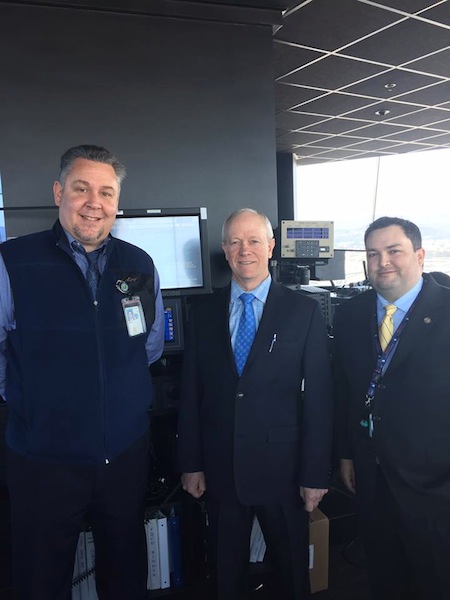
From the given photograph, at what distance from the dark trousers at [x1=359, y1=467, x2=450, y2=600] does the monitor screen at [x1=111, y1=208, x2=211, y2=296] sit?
1189 mm

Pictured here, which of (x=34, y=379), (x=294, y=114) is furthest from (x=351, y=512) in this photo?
(x=294, y=114)

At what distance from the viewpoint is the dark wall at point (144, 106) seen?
2.28 metres

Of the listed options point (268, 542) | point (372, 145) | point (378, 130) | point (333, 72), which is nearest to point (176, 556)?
point (268, 542)

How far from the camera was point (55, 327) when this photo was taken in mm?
1385

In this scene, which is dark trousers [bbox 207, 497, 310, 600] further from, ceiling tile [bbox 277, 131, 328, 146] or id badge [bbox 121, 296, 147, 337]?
ceiling tile [bbox 277, 131, 328, 146]

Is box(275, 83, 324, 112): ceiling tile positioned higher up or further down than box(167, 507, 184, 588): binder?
higher up

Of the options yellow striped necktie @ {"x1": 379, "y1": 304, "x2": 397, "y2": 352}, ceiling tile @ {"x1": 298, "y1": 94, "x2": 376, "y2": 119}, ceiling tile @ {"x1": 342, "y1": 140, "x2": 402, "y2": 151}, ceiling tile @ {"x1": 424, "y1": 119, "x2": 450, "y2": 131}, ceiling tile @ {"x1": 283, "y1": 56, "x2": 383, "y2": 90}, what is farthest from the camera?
ceiling tile @ {"x1": 342, "y1": 140, "x2": 402, "y2": 151}

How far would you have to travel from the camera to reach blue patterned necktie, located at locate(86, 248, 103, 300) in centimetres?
148

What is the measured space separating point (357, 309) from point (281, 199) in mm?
7582

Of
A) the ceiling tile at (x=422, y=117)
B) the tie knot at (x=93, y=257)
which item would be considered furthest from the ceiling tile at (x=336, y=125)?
the tie knot at (x=93, y=257)

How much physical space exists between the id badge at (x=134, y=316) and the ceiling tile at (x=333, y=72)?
11.5 ft

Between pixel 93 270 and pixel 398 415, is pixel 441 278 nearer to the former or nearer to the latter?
pixel 398 415

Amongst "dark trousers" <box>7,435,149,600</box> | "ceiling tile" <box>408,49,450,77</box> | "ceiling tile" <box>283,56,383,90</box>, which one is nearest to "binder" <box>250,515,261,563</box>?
"dark trousers" <box>7,435,149,600</box>

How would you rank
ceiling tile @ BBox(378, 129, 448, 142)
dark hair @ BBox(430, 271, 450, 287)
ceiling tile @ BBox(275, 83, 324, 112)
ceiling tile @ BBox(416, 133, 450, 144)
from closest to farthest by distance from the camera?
1. dark hair @ BBox(430, 271, 450, 287)
2. ceiling tile @ BBox(275, 83, 324, 112)
3. ceiling tile @ BBox(378, 129, 448, 142)
4. ceiling tile @ BBox(416, 133, 450, 144)
